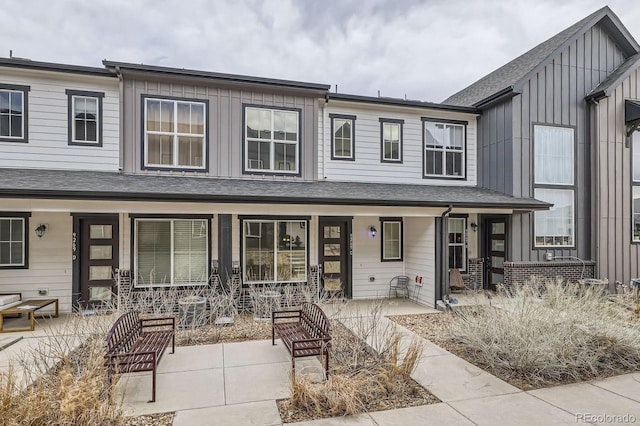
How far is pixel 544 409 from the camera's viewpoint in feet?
13.5

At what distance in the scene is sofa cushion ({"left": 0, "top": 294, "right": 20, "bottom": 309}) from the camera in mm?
7508

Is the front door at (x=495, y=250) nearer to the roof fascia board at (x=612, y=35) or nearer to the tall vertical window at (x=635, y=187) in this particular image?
the roof fascia board at (x=612, y=35)

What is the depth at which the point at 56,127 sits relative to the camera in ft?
27.7

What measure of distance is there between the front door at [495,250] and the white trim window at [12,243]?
12784 mm

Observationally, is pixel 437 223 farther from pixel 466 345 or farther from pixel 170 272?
pixel 170 272

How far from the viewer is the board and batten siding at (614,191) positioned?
10.8 meters

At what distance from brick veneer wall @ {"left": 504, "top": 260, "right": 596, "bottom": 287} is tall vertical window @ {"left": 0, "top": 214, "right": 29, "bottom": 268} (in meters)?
12.7

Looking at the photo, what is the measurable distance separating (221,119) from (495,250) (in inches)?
360

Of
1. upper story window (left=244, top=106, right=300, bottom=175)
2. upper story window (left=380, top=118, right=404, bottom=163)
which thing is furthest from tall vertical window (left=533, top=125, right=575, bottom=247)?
upper story window (left=244, top=106, right=300, bottom=175)

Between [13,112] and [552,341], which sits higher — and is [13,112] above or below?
above

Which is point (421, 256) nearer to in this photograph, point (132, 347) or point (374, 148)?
point (374, 148)

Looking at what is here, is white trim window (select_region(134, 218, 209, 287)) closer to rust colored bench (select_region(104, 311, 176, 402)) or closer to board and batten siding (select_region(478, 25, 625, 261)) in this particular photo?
rust colored bench (select_region(104, 311, 176, 402))

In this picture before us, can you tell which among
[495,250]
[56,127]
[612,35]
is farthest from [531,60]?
[56,127]

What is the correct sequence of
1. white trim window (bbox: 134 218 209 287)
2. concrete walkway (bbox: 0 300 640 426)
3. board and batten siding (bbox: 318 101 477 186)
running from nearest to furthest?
concrete walkway (bbox: 0 300 640 426) → white trim window (bbox: 134 218 209 287) → board and batten siding (bbox: 318 101 477 186)
